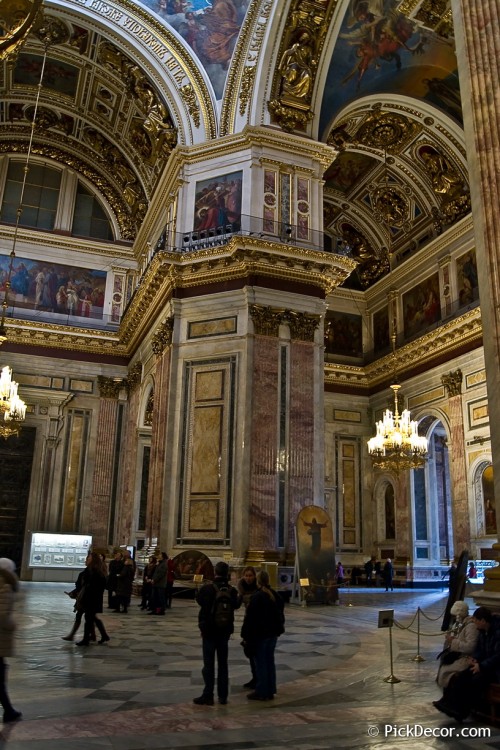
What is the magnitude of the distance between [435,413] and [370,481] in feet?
12.7

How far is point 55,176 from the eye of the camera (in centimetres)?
2138

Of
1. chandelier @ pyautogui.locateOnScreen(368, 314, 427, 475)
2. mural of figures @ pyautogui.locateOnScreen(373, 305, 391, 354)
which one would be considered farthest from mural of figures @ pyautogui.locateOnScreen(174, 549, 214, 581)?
mural of figures @ pyautogui.locateOnScreen(373, 305, 391, 354)

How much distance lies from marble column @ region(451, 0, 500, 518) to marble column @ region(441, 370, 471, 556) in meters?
13.5

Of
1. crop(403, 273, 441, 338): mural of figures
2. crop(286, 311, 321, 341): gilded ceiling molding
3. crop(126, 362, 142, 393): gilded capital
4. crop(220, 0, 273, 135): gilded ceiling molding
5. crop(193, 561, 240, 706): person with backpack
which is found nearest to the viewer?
crop(193, 561, 240, 706): person with backpack

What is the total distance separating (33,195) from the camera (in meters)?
21.0

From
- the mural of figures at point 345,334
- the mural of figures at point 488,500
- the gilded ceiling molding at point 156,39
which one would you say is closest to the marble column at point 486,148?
the gilded ceiling molding at point 156,39

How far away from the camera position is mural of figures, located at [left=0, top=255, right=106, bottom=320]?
65.5 ft

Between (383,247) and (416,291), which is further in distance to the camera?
(383,247)

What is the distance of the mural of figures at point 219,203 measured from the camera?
48.0 ft

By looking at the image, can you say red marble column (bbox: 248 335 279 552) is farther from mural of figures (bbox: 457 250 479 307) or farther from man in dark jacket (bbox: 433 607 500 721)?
man in dark jacket (bbox: 433 607 500 721)

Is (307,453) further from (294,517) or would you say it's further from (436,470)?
(436,470)

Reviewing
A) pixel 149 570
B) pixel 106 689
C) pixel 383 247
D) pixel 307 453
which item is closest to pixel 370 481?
pixel 383 247

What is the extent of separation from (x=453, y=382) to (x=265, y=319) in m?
7.51

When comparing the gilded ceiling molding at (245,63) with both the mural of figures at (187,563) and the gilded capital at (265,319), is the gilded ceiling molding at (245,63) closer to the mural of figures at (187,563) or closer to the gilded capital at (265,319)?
the gilded capital at (265,319)
